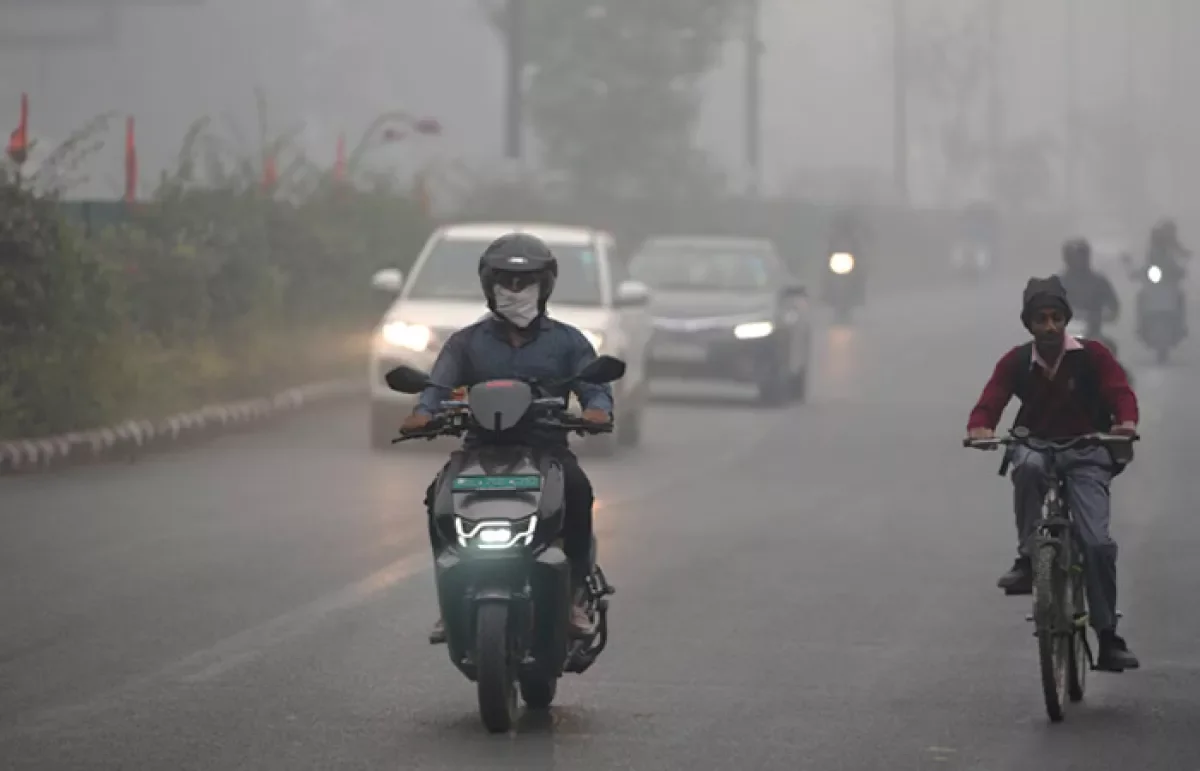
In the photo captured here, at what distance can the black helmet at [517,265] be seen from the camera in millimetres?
9875

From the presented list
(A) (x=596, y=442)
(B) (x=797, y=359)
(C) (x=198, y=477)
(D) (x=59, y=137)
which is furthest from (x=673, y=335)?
(D) (x=59, y=137)

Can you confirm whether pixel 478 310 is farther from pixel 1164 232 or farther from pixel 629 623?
pixel 1164 232

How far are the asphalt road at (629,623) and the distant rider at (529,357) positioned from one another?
26.5 inches

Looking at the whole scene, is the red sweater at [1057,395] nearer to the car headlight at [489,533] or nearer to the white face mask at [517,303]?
the white face mask at [517,303]

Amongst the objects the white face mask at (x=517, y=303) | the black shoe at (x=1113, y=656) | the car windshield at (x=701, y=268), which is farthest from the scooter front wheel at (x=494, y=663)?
the car windshield at (x=701, y=268)

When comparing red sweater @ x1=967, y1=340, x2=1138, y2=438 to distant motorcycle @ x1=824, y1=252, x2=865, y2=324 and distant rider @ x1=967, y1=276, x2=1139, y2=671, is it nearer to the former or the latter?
distant rider @ x1=967, y1=276, x2=1139, y2=671

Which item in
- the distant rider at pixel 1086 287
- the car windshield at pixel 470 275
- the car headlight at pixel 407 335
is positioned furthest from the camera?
the car windshield at pixel 470 275

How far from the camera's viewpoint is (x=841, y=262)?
164ft

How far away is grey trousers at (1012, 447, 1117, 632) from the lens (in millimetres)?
10555

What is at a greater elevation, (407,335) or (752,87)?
Result: (752,87)

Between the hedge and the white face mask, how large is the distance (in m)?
10.7

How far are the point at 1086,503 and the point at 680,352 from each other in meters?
18.2

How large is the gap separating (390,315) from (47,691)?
12.1m

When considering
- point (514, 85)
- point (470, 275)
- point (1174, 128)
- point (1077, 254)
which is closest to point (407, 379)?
point (470, 275)
